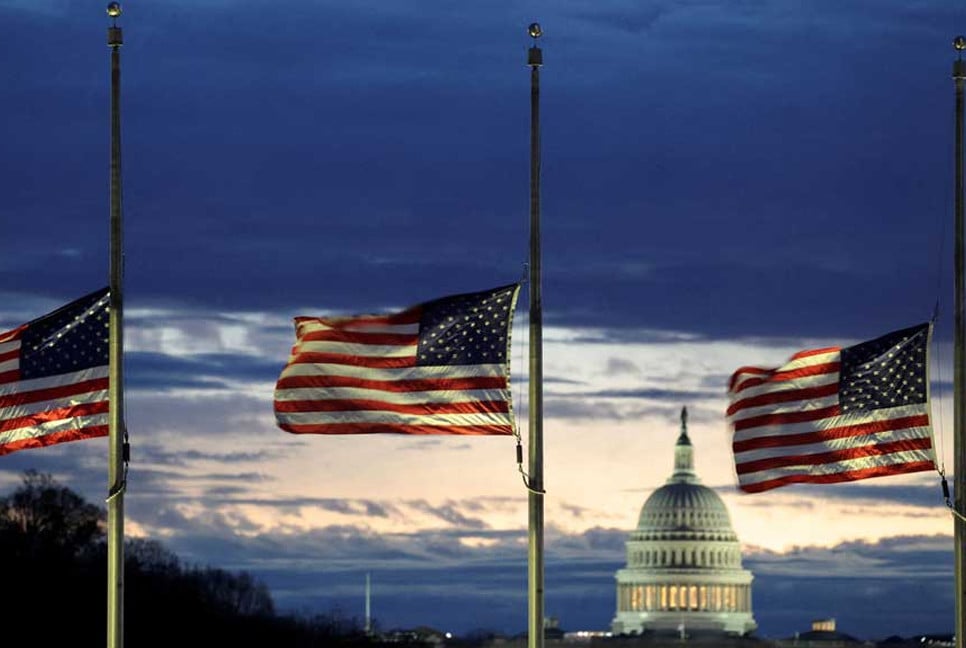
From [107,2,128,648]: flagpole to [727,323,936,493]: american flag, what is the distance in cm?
966

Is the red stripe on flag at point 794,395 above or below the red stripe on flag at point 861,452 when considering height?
above

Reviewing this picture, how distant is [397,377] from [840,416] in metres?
6.97

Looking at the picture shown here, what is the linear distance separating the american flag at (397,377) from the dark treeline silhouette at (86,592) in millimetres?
73641

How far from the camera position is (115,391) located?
1806 inches

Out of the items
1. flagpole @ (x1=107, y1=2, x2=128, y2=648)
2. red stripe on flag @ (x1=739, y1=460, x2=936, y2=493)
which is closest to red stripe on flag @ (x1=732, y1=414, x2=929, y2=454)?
red stripe on flag @ (x1=739, y1=460, x2=936, y2=493)

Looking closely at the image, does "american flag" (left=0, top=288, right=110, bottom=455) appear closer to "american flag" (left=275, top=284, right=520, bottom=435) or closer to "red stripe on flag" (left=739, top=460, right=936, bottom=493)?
"american flag" (left=275, top=284, right=520, bottom=435)

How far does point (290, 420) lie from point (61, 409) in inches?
144

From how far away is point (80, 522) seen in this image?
145 metres

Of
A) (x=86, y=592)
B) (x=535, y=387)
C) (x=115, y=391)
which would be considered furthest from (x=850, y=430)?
(x=86, y=592)

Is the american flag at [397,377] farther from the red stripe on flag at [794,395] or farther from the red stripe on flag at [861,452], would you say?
the red stripe on flag at [861,452]

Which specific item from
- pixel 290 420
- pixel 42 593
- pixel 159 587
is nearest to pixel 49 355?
pixel 290 420

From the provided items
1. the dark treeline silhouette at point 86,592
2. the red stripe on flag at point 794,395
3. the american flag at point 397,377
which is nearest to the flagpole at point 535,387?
the american flag at point 397,377

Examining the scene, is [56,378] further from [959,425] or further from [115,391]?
[959,425]

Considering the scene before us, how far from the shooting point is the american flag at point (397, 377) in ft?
149
